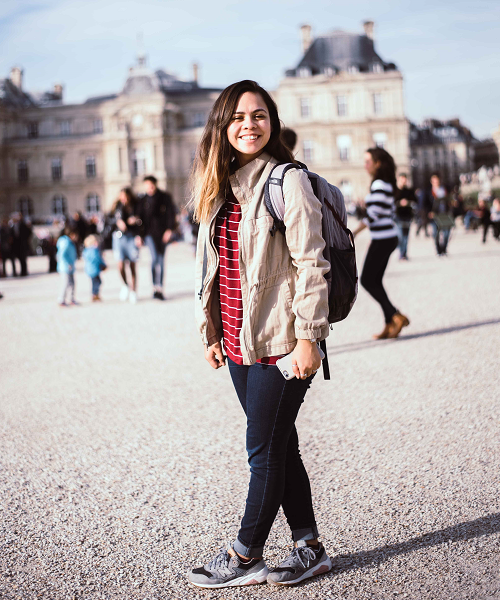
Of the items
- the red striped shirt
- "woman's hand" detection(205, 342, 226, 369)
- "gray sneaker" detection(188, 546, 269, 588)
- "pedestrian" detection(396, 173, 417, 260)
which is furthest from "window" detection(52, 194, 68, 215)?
"gray sneaker" detection(188, 546, 269, 588)

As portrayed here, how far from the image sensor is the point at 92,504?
3.28 meters

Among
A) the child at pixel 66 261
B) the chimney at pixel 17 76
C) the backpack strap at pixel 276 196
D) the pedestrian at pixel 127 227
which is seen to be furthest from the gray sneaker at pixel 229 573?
the chimney at pixel 17 76

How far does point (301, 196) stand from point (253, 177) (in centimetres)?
23

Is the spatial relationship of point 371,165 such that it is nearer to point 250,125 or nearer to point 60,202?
point 250,125

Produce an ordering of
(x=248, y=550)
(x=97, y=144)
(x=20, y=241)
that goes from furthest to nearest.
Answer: (x=97, y=144), (x=20, y=241), (x=248, y=550)

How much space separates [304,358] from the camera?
2.28 m

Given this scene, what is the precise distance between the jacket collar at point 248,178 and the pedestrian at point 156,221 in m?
7.90

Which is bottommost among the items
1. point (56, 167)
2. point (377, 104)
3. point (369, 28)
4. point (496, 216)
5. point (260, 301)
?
point (260, 301)

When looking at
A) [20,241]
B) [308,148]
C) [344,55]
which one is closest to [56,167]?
[308,148]

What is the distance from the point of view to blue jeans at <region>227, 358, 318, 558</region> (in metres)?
2.36

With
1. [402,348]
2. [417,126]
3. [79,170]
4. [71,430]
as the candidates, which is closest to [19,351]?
[71,430]

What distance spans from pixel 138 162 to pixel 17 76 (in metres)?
20.4

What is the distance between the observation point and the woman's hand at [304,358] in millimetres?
2277

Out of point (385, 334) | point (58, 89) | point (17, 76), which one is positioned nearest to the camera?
point (385, 334)
